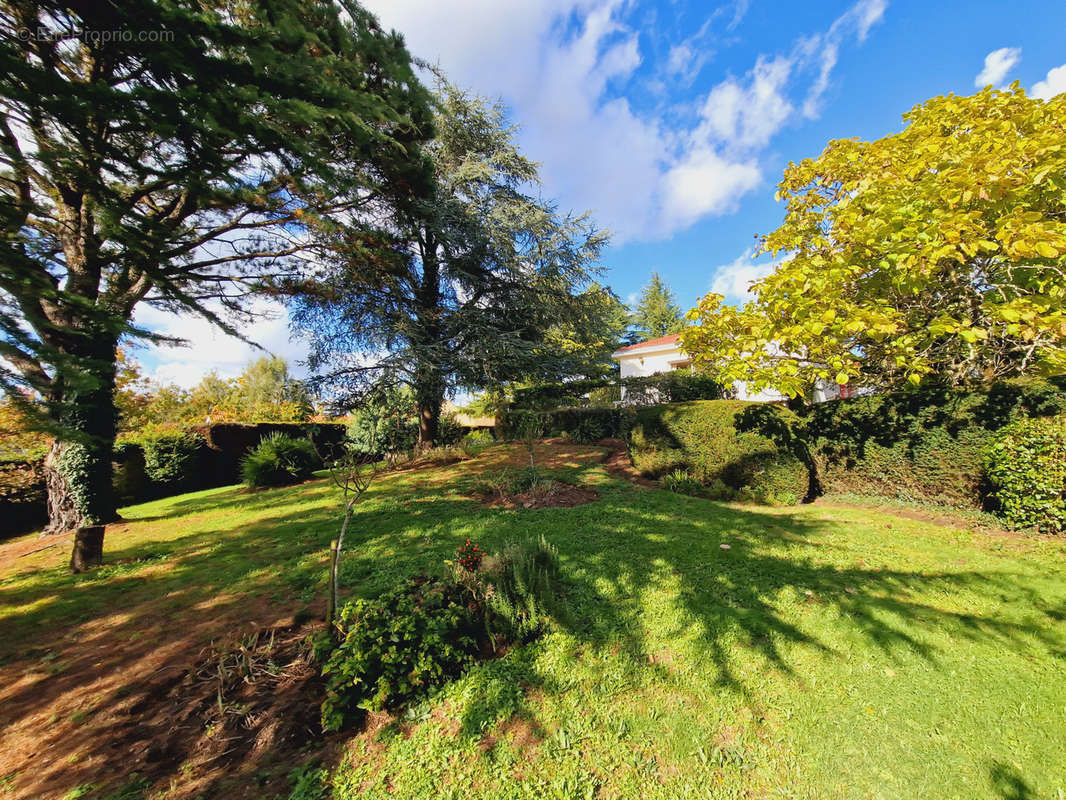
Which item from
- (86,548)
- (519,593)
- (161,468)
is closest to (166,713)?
(519,593)

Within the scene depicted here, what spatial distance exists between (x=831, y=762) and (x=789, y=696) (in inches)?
16.9

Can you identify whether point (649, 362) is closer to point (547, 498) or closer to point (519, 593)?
point (547, 498)

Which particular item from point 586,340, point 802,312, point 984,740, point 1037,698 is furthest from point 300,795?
point 586,340

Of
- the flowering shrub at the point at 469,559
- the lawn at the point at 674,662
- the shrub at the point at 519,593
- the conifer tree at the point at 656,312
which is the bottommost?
the lawn at the point at 674,662

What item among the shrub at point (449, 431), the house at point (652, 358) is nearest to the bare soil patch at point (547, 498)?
the shrub at point (449, 431)

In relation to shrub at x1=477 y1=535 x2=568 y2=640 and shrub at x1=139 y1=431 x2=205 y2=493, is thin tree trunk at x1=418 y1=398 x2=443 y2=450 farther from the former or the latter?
shrub at x1=477 y1=535 x2=568 y2=640

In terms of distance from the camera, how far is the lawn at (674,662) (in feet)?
6.75

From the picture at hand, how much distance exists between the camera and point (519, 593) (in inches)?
130

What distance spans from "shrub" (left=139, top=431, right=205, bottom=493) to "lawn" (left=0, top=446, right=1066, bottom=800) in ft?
19.3

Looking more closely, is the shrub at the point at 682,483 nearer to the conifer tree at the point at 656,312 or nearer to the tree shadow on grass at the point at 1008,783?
the tree shadow on grass at the point at 1008,783

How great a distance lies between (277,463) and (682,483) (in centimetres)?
1080

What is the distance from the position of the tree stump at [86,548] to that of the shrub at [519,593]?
6.03 meters

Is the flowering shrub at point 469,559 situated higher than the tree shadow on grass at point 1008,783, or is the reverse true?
the flowering shrub at point 469,559

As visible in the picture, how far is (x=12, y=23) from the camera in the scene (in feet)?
12.7
